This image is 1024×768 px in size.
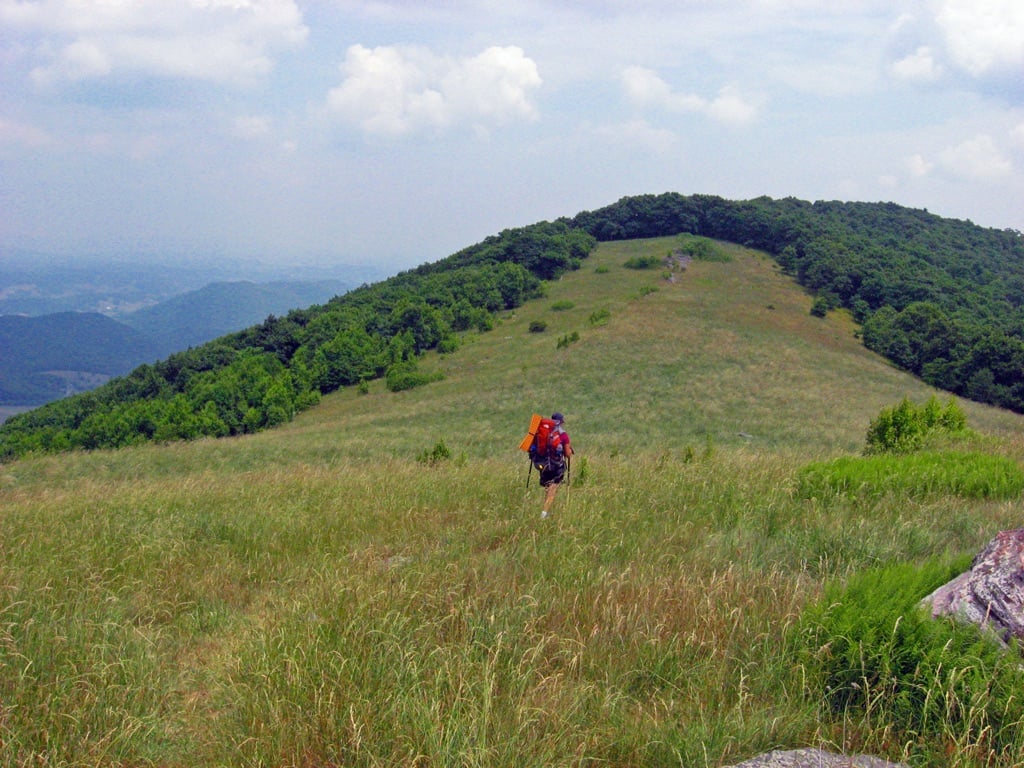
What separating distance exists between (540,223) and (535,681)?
83597 mm

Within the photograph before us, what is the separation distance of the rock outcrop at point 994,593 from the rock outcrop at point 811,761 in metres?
1.02

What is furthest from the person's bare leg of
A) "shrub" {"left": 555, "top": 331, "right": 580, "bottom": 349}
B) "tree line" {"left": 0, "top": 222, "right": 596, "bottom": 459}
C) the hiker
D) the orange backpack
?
"tree line" {"left": 0, "top": 222, "right": 596, "bottom": 459}

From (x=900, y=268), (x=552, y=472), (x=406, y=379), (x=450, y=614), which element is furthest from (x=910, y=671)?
(x=900, y=268)

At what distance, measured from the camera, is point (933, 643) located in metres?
2.69

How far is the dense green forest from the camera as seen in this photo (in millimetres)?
42438

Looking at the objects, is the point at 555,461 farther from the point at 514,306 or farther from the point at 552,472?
the point at 514,306

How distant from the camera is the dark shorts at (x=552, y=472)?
21.1 feet

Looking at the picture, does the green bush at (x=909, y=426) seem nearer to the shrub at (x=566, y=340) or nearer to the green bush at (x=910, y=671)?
the green bush at (x=910, y=671)

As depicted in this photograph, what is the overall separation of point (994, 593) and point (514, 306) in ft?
188

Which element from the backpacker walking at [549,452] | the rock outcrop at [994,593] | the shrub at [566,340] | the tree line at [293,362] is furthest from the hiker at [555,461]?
the tree line at [293,362]

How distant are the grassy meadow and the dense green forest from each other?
119 feet

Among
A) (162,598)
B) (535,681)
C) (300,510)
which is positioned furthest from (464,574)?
(300,510)

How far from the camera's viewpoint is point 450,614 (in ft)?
10.6

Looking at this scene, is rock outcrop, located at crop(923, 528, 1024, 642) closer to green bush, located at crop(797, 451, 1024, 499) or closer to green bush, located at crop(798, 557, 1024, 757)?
green bush, located at crop(798, 557, 1024, 757)
